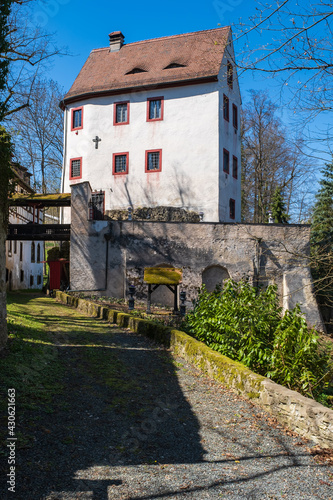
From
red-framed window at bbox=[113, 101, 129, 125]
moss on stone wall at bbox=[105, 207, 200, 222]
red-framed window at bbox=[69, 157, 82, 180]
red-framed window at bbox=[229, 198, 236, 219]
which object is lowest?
moss on stone wall at bbox=[105, 207, 200, 222]

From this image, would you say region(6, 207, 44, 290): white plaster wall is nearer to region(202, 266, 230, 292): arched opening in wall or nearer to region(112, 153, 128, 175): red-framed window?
region(112, 153, 128, 175): red-framed window

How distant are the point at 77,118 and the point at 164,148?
7.17 meters

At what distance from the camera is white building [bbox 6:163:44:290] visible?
89.4 feet

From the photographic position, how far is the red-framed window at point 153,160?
83.9ft

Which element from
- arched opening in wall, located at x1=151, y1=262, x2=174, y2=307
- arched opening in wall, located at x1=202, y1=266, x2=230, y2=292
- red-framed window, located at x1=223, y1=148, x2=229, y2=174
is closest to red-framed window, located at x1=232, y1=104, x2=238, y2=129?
red-framed window, located at x1=223, y1=148, x2=229, y2=174

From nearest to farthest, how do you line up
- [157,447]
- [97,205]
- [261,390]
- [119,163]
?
[157,447] → [261,390] → [97,205] → [119,163]

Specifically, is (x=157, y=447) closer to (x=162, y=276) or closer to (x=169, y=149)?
(x=162, y=276)

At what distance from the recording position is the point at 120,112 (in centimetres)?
2697

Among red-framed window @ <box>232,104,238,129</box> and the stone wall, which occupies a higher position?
red-framed window @ <box>232,104,238,129</box>

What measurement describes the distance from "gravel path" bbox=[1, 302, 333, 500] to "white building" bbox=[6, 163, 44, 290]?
1986 centimetres

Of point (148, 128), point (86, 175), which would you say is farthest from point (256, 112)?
point (86, 175)

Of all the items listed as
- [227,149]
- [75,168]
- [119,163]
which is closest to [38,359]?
[119,163]

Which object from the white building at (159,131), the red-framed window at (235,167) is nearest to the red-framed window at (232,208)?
the white building at (159,131)

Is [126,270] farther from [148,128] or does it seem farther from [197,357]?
[197,357]
